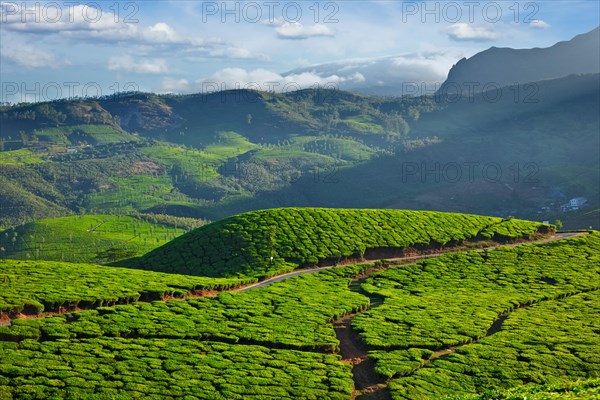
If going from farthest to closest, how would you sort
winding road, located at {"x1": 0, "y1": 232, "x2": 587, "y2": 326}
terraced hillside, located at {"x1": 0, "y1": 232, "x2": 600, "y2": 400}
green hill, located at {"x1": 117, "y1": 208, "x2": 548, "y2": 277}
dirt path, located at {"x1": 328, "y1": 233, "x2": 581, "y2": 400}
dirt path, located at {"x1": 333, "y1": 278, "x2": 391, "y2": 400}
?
green hill, located at {"x1": 117, "y1": 208, "x2": 548, "y2": 277}, winding road, located at {"x1": 0, "y1": 232, "x2": 587, "y2": 326}, dirt path, located at {"x1": 328, "y1": 233, "x2": 581, "y2": 400}, dirt path, located at {"x1": 333, "y1": 278, "x2": 391, "y2": 400}, terraced hillside, located at {"x1": 0, "y1": 232, "x2": 600, "y2": 400}

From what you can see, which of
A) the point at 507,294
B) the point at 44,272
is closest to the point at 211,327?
the point at 44,272

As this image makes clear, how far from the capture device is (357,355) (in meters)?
64.2

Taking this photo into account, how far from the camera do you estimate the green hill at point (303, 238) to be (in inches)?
3942

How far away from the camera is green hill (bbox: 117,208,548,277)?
10012cm

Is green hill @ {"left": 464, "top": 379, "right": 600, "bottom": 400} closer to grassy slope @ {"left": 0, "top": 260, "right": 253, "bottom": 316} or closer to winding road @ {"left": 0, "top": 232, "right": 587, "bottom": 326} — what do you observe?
grassy slope @ {"left": 0, "top": 260, "right": 253, "bottom": 316}

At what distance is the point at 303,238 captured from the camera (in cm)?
10700

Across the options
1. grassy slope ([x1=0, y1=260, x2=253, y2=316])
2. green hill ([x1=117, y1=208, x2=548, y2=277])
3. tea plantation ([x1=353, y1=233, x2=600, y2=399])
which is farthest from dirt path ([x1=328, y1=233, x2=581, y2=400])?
green hill ([x1=117, y1=208, x2=548, y2=277])

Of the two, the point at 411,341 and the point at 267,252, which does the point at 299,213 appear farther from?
the point at 411,341

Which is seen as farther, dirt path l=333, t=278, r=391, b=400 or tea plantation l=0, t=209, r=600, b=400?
dirt path l=333, t=278, r=391, b=400

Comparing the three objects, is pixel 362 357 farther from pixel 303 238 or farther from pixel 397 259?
pixel 303 238

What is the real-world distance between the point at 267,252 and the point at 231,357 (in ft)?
141

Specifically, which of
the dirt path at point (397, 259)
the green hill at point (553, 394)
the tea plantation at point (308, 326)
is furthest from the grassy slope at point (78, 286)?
the green hill at point (553, 394)

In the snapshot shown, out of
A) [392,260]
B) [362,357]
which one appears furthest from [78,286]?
[392,260]

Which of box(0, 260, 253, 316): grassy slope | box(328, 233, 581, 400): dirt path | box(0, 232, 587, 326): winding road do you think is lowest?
box(328, 233, 581, 400): dirt path
